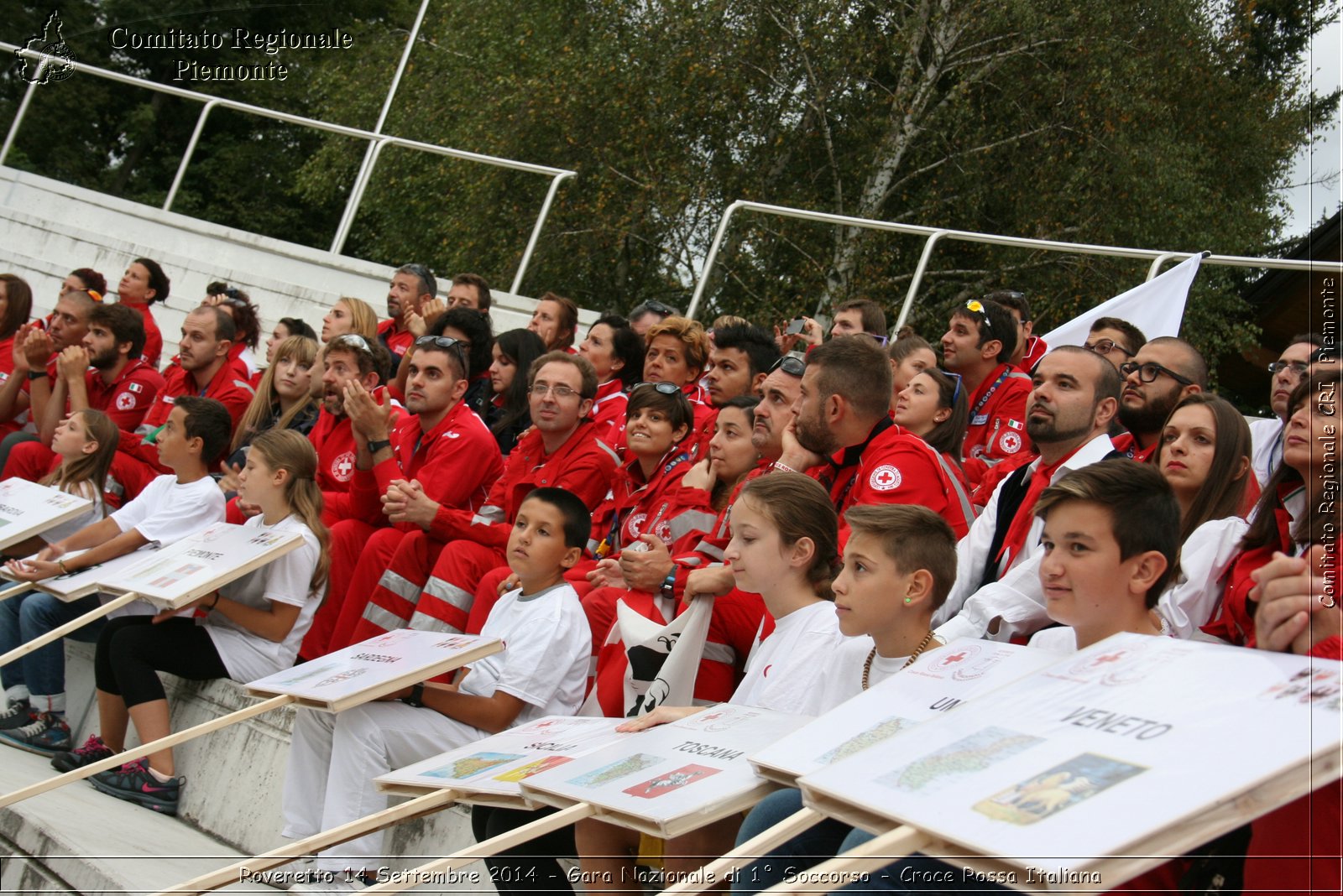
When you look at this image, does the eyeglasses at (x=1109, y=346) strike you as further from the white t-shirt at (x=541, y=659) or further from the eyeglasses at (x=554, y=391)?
the white t-shirt at (x=541, y=659)

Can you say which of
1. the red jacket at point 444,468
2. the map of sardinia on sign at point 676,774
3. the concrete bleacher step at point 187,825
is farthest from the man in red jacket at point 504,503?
the map of sardinia on sign at point 676,774

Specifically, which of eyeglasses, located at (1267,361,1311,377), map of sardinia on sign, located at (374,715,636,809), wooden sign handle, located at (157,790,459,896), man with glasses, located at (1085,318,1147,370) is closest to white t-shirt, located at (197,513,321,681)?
map of sardinia on sign, located at (374,715,636,809)

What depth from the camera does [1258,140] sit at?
18203mm

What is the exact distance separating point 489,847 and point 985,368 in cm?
440

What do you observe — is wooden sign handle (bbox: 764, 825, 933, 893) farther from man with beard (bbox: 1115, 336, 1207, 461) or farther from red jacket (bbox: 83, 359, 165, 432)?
red jacket (bbox: 83, 359, 165, 432)

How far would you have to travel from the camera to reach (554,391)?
6.16 meters

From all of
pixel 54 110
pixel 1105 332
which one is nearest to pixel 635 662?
pixel 1105 332

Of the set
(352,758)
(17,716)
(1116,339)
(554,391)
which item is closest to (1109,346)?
(1116,339)

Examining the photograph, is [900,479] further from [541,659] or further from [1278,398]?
[1278,398]

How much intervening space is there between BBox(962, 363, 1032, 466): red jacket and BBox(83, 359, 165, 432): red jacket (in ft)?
16.6

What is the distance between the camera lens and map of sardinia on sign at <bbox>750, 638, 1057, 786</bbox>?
2.78m

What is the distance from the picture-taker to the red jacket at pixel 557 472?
6102mm

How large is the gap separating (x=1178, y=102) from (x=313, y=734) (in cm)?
1689

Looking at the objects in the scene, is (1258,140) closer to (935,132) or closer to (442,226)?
(935,132)
